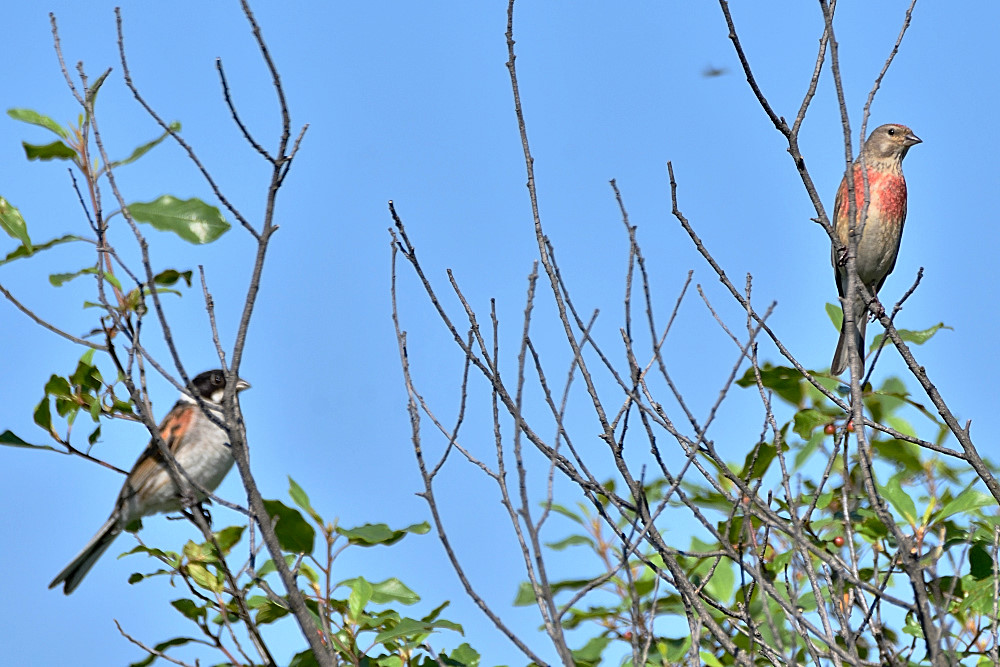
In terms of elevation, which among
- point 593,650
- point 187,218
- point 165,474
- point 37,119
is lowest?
point 593,650

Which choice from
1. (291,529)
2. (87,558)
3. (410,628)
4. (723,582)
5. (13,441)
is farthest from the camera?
(87,558)

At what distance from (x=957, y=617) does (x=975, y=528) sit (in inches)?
21.4

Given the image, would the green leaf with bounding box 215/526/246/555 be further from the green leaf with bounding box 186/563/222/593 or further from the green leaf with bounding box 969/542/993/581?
the green leaf with bounding box 969/542/993/581

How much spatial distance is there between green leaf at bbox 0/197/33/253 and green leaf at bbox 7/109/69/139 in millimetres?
411

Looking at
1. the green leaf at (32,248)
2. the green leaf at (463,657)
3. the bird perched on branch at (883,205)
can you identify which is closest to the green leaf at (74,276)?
the green leaf at (32,248)

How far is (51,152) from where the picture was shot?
4.12 metres

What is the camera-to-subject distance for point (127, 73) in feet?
11.9

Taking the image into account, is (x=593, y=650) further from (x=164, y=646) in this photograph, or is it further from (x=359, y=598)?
(x=164, y=646)

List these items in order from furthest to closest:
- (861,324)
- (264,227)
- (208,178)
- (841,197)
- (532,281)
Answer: (841,197) < (861,324) < (208,178) < (264,227) < (532,281)

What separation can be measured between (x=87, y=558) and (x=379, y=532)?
267 centimetres

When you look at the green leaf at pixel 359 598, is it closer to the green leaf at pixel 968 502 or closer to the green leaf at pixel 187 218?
the green leaf at pixel 187 218

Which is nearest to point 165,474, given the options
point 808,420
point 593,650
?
point 593,650

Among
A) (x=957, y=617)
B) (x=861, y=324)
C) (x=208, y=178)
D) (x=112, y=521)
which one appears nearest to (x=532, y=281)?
(x=208, y=178)

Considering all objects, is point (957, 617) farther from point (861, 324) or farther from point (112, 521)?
point (112, 521)
